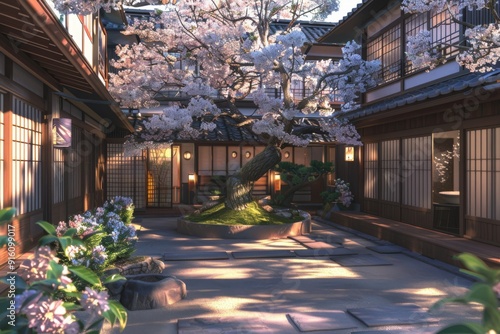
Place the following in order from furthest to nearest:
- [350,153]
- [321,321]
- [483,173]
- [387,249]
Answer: [350,153] < [387,249] < [483,173] < [321,321]

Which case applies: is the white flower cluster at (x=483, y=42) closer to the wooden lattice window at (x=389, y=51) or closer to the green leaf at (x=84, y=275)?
the wooden lattice window at (x=389, y=51)

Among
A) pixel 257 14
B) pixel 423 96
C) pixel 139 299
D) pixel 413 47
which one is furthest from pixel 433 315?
pixel 257 14

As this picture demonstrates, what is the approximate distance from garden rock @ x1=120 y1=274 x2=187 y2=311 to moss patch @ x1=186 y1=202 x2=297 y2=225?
20.7 feet

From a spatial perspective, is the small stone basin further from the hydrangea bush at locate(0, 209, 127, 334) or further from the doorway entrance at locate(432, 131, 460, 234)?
the hydrangea bush at locate(0, 209, 127, 334)

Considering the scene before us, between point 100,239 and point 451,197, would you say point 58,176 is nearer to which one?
point 100,239

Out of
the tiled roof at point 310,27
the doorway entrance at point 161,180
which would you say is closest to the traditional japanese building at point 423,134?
the tiled roof at point 310,27

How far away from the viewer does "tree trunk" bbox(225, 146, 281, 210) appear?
1336 centimetres

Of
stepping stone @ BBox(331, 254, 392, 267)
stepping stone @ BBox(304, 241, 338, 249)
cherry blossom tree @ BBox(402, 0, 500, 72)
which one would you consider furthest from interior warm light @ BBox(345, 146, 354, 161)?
cherry blossom tree @ BBox(402, 0, 500, 72)

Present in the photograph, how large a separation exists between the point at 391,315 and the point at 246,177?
8221 millimetres

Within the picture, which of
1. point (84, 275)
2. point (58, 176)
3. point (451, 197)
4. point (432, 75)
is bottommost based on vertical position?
point (451, 197)

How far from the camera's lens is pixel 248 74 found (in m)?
14.3

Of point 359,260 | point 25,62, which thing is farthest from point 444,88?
point 25,62

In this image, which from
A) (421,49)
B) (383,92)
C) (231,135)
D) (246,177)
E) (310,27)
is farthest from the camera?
(310,27)

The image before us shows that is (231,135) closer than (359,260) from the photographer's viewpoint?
No
